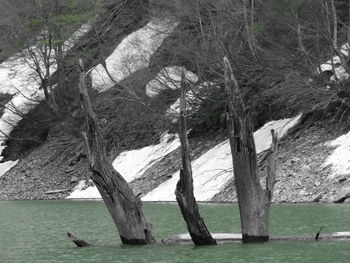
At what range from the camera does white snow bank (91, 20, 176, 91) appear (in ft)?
139

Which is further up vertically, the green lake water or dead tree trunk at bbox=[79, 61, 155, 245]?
dead tree trunk at bbox=[79, 61, 155, 245]

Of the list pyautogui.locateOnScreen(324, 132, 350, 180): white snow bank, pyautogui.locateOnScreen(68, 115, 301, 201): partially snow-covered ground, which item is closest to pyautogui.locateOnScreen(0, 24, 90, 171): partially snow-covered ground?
pyautogui.locateOnScreen(68, 115, 301, 201): partially snow-covered ground

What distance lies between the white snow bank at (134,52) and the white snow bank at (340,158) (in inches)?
553

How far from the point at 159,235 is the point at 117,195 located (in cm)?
269

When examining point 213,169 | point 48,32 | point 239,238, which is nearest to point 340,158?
point 213,169

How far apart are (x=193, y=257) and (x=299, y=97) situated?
67.4ft

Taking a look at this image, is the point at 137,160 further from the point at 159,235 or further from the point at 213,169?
the point at 159,235

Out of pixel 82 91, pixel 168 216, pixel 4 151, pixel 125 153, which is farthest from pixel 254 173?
pixel 4 151

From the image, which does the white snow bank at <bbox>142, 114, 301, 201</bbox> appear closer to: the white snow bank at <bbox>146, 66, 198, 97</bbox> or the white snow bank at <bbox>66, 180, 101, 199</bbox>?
the white snow bank at <bbox>146, 66, 198, 97</bbox>

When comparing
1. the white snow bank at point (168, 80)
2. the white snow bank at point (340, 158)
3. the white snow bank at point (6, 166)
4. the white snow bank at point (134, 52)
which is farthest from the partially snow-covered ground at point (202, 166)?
the white snow bank at point (6, 166)

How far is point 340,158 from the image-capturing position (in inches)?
1134

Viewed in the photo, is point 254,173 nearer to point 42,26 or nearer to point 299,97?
point 299,97

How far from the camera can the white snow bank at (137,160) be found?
39188mm

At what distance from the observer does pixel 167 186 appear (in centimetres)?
3444
